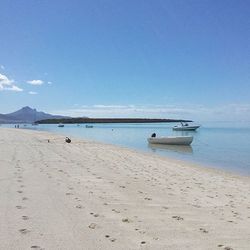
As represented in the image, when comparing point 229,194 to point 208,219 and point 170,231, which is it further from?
point 170,231

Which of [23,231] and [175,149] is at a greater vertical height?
[23,231]

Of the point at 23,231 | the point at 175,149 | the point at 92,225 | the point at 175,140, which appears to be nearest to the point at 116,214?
the point at 92,225

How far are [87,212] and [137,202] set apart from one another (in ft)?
5.50

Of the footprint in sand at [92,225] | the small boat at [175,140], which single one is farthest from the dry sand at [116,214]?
the small boat at [175,140]

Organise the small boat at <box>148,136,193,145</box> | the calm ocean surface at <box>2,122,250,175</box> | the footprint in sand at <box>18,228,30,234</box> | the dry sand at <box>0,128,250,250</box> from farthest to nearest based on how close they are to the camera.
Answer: the small boat at <box>148,136,193,145</box> → the calm ocean surface at <box>2,122,250,175</box> → the footprint in sand at <box>18,228,30,234</box> → the dry sand at <box>0,128,250,250</box>

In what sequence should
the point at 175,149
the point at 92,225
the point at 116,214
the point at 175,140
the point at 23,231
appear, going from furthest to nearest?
the point at 175,140 < the point at 175,149 < the point at 116,214 < the point at 92,225 < the point at 23,231

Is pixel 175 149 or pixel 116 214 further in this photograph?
pixel 175 149

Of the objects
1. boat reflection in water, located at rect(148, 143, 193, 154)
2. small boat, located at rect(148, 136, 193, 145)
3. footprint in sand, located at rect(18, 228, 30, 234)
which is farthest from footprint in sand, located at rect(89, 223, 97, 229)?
small boat, located at rect(148, 136, 193, 145)

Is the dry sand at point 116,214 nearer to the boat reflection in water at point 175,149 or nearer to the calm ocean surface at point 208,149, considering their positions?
the calm ocean surface at point 208,149

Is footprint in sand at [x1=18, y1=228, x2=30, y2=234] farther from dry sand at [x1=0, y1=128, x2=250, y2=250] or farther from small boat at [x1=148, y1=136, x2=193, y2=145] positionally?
small boat at [x1=148, y1=136, x2=193, y2=145]

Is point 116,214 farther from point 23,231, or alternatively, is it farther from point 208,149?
point 208,149

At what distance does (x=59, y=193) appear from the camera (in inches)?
376

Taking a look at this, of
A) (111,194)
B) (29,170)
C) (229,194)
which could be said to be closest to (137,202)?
(111,194)

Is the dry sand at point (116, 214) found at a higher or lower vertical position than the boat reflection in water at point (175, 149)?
higher
